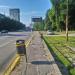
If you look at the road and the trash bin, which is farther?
the road

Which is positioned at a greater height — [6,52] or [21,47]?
[21,47]

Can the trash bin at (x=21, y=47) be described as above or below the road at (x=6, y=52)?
above

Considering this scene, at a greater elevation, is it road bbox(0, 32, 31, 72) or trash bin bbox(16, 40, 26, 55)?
trash bin bbox(16, 40, 26, 55)

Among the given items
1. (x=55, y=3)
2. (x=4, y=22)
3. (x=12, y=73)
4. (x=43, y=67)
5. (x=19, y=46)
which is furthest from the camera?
(x=4, y=22)

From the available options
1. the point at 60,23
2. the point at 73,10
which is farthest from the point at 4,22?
the point at 73,10

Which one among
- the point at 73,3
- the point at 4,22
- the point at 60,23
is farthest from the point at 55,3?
the point at 4,22

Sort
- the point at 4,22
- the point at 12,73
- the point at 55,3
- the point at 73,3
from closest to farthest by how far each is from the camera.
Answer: the point at 12,73 < the point at 73,3 < the point at 55,3 < the point at 4,22

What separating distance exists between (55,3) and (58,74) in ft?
288

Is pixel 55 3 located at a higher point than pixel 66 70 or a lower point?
higher

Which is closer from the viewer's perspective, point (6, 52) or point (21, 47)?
point (21, 47)

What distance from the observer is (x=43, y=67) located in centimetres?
1273

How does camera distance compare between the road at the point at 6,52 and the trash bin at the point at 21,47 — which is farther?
the road at the point at 6,52

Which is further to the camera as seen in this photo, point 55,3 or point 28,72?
point 55,3

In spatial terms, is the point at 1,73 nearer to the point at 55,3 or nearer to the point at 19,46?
the point at 19,46
